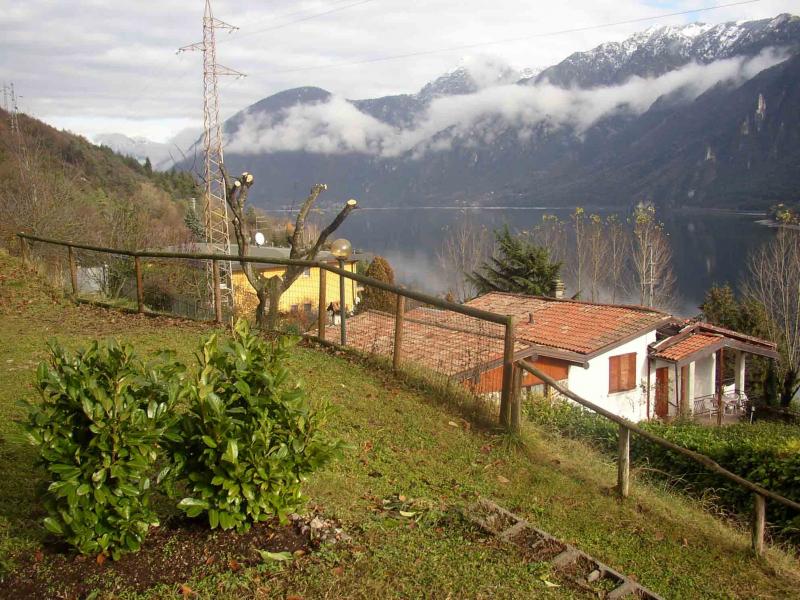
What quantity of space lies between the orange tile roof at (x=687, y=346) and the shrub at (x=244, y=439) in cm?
2418

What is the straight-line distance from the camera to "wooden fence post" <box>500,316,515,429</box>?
7.43 meters

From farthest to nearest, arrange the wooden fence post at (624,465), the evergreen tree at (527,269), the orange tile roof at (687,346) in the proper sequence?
the evergreen tree at (527,269), the orange tile roof at (687,346), the wooden fence post at (624,465)

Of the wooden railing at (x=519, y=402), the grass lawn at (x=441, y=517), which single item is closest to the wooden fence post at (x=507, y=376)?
the wooden railing at (x=519, y=402)

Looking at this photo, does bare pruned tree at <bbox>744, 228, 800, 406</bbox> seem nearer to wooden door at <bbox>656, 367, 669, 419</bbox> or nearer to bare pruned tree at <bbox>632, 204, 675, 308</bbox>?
bare pruned tree at <bbox>632, 204, 675, 308</bbox>

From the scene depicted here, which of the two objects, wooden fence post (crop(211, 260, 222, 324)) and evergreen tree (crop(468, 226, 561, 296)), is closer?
wooden fence post (crop(211, 260, 222, 324))

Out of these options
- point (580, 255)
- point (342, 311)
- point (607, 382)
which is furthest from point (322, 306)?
point (580, 255)

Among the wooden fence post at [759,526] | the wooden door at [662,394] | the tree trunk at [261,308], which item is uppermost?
the tree trunk at [261,308]

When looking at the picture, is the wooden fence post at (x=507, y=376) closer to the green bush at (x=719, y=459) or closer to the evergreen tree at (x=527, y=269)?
the green bush at (x=719, y=459)

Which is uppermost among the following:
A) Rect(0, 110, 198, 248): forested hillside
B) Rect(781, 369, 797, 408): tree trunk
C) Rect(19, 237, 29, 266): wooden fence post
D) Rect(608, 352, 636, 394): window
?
Rect(0, 110, 198, 248): forested hillside

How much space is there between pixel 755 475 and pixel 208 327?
27.8 feet

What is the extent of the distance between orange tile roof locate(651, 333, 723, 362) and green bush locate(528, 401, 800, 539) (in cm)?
1217

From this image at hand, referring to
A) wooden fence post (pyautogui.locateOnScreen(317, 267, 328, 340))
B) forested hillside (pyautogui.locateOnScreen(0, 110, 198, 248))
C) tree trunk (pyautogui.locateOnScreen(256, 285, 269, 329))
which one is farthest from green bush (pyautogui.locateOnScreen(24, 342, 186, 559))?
forested hillside (pyautogui.locateOnScreen(0, 110, 198, 248))

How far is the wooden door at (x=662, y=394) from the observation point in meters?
27.9

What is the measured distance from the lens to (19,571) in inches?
156
